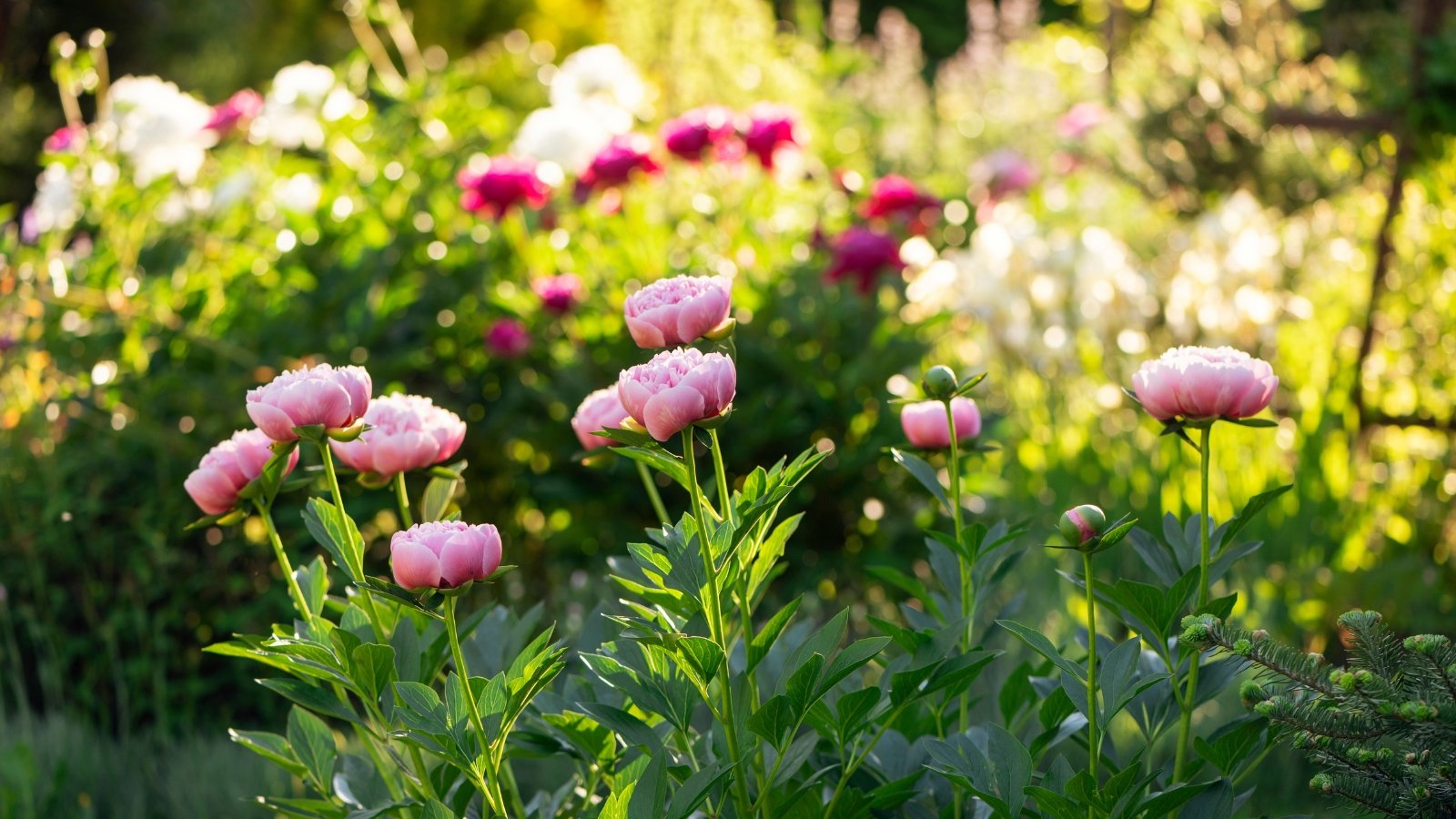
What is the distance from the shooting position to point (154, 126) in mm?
3312

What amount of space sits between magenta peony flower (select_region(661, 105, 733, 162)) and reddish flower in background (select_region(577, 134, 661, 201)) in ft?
0.23

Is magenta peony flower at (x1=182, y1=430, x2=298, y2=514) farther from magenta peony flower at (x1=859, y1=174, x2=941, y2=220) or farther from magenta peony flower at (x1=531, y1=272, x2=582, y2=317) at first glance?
magenta peony flower at (x1=859, y1=174, x2=941, y2=220)

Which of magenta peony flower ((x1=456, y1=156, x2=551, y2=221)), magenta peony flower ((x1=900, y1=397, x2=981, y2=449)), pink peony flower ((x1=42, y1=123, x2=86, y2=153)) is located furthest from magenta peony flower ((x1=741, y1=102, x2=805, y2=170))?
magenta peony flower ((x1=900, y1=397, x2=981, y2=449))

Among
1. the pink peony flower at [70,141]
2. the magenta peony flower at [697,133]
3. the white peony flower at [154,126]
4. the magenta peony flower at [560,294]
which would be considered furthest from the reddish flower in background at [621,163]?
the pink peony flower at [70,141]

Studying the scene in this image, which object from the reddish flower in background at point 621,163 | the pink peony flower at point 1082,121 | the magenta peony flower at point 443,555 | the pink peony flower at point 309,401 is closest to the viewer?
the magenta peony flower at point 443,555

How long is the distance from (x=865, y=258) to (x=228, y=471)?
1.79 m

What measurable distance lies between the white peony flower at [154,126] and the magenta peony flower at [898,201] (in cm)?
182

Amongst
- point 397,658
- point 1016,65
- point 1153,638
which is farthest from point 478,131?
point 1016,65

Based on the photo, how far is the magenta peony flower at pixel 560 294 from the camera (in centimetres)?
296

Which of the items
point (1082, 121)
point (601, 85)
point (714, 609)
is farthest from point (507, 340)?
point (1082, 121)

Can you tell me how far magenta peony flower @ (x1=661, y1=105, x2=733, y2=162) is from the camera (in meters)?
3.17

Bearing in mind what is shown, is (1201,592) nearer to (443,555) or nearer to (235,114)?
(443,555)

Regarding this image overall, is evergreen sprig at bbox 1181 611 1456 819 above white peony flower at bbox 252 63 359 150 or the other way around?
the other way around

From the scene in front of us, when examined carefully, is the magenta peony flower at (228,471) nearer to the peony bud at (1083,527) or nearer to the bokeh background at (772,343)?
the peony bud at (1083,527)
